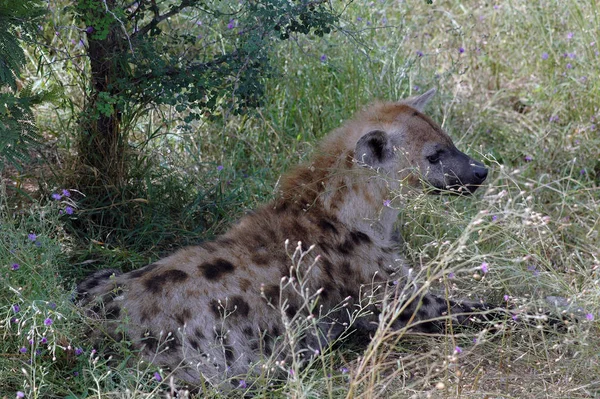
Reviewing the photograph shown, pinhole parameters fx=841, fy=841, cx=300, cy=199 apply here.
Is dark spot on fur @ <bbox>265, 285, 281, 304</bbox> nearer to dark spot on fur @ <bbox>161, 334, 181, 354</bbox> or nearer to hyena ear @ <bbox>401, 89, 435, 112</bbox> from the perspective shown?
dark spot on fur @ <bbox>161, 334, 181, 354</bbox>

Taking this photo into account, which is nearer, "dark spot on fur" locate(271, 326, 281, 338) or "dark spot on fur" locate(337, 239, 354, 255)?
"dark spot on fur" locate(271, 326, 281, 338)

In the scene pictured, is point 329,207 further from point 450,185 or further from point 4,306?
point 4,306

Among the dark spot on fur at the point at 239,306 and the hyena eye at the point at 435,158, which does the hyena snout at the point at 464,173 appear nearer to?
the hyena eye at the point at 435,158

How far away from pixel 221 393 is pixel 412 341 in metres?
1.04

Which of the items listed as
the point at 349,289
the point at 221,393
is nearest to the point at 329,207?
the point at 349,289

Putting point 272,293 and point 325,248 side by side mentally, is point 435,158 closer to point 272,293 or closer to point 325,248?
point 325,248

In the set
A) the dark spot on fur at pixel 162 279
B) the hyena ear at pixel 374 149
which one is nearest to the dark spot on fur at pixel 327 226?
the hyena ear at pixel 374 149

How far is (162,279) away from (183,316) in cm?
19

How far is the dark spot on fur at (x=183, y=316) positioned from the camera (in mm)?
3316

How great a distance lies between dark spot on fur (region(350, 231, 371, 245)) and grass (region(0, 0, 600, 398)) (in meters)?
0.24

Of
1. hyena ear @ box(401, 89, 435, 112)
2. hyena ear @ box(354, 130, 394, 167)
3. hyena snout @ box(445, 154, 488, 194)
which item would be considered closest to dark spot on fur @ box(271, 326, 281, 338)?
hyena ear @ box(354, 130, 394, 167)

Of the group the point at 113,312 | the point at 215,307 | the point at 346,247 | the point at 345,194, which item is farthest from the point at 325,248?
the point at 113,312

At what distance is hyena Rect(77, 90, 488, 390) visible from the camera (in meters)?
3.32

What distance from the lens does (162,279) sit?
340 cm
